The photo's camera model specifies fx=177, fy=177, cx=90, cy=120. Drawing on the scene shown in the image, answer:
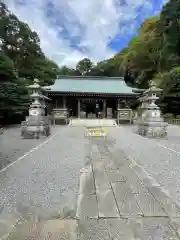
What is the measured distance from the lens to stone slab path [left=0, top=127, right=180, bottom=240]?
A: 2.03 metres

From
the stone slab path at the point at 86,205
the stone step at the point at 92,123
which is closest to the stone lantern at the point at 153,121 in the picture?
the stone slab path at the point at 86,205

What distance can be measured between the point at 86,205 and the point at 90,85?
20368 millimetres

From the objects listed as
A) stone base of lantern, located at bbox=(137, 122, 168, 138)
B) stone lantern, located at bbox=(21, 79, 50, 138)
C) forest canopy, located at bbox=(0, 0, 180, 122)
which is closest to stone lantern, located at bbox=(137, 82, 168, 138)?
stone base of lantern, located at bbox=(137, 122, 168, 138)

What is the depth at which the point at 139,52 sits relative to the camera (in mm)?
28938

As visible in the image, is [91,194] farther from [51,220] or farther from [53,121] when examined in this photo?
[53,121]

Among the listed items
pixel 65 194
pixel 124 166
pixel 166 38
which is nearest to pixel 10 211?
pixel 65 194

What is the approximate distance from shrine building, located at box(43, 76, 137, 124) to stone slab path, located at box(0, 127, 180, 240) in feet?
49.4

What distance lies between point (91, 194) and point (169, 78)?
67.1ft

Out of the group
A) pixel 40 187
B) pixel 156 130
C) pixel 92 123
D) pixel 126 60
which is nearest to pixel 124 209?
pixel 40 187

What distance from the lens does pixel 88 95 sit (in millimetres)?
19719

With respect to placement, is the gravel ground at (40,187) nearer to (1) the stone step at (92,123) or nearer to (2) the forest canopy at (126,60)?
(2) the forest canopy at (126,60)

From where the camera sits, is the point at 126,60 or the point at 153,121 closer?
the point at 153,121

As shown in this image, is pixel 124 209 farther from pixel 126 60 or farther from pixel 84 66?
pixel 84 66

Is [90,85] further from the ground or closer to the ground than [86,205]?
further from the ground
